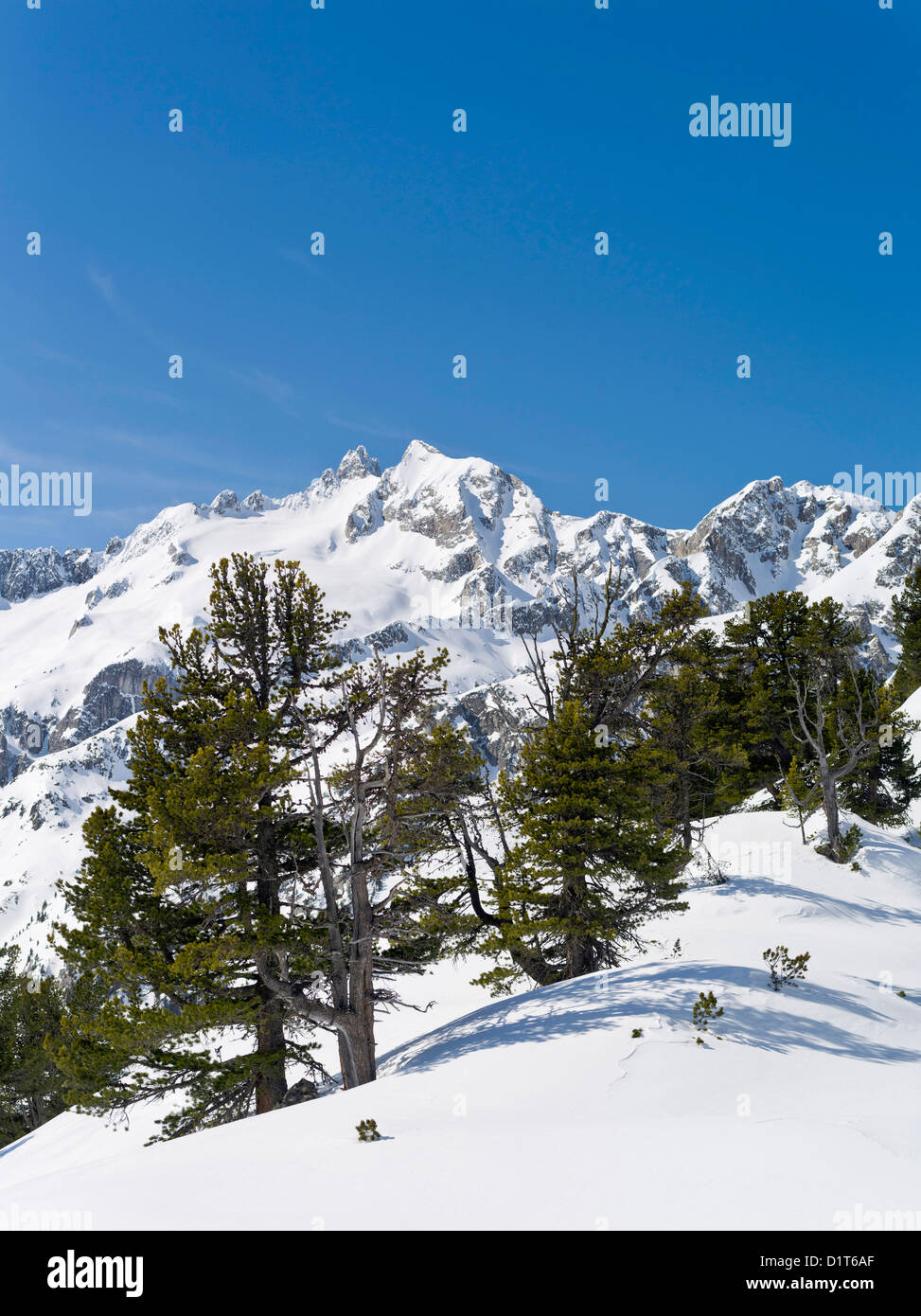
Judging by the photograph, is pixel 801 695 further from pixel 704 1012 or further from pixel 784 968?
pixel 704 1012

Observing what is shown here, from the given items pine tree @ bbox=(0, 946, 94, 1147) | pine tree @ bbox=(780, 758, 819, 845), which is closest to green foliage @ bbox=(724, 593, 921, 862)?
pine tree @ bbox=(780, 758, 819, 845)

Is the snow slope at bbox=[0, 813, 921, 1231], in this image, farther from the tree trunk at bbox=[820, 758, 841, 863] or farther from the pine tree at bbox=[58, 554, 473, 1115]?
the tree trunk at bbox=[820, 758, 841, 863]

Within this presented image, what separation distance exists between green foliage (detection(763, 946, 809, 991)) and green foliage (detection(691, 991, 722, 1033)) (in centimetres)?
187

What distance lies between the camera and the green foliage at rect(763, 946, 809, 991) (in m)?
12.1

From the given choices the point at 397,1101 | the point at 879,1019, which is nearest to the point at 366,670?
the point at 397,1101

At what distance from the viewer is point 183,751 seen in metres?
16.5

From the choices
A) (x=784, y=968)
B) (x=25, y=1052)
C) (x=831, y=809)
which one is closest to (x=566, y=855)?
(x=784, y=968)

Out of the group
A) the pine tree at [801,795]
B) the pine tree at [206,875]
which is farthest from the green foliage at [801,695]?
the pine tree at [206,875]

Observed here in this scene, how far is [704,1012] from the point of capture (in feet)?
34.7

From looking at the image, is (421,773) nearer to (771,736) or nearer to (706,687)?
(706,687)

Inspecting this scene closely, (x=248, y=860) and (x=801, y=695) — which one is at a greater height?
(x=801, y=695)

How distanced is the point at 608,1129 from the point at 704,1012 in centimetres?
379
